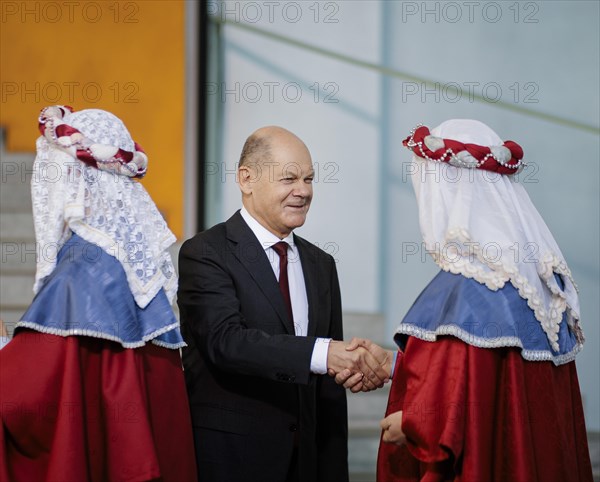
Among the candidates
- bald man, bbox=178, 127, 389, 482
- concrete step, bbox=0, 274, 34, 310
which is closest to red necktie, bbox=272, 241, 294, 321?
bald man, bbox=178, 127, 389, 482

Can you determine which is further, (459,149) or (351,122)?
(351,122)

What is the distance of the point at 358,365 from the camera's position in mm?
3146

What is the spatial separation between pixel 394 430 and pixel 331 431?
21.5 inches

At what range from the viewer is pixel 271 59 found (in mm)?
5996

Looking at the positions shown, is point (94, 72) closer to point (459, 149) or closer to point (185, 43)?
point (185, 43)

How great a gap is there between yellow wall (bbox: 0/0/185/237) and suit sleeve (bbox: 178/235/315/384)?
2811 mm

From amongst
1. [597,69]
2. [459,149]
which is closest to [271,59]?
[597,69]

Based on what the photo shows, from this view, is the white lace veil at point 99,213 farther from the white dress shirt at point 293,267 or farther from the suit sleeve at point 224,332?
the white dress shirt at point 293,267

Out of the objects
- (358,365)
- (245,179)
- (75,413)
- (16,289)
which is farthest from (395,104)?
(75,413)

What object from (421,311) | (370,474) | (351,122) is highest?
(351,122)

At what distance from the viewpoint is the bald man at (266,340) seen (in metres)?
3.04

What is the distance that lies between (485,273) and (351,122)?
10.6ft

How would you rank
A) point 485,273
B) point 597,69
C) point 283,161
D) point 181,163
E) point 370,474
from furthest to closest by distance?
point 181,163 < point 597,69 < point 370,474 < point 283,161 < point 485,273

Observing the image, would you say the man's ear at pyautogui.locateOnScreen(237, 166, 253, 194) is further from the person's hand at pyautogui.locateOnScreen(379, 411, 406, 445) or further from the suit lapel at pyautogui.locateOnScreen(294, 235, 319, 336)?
the person's hand at pyautogui.locateOnScreen(379, 411, 406, 445)
